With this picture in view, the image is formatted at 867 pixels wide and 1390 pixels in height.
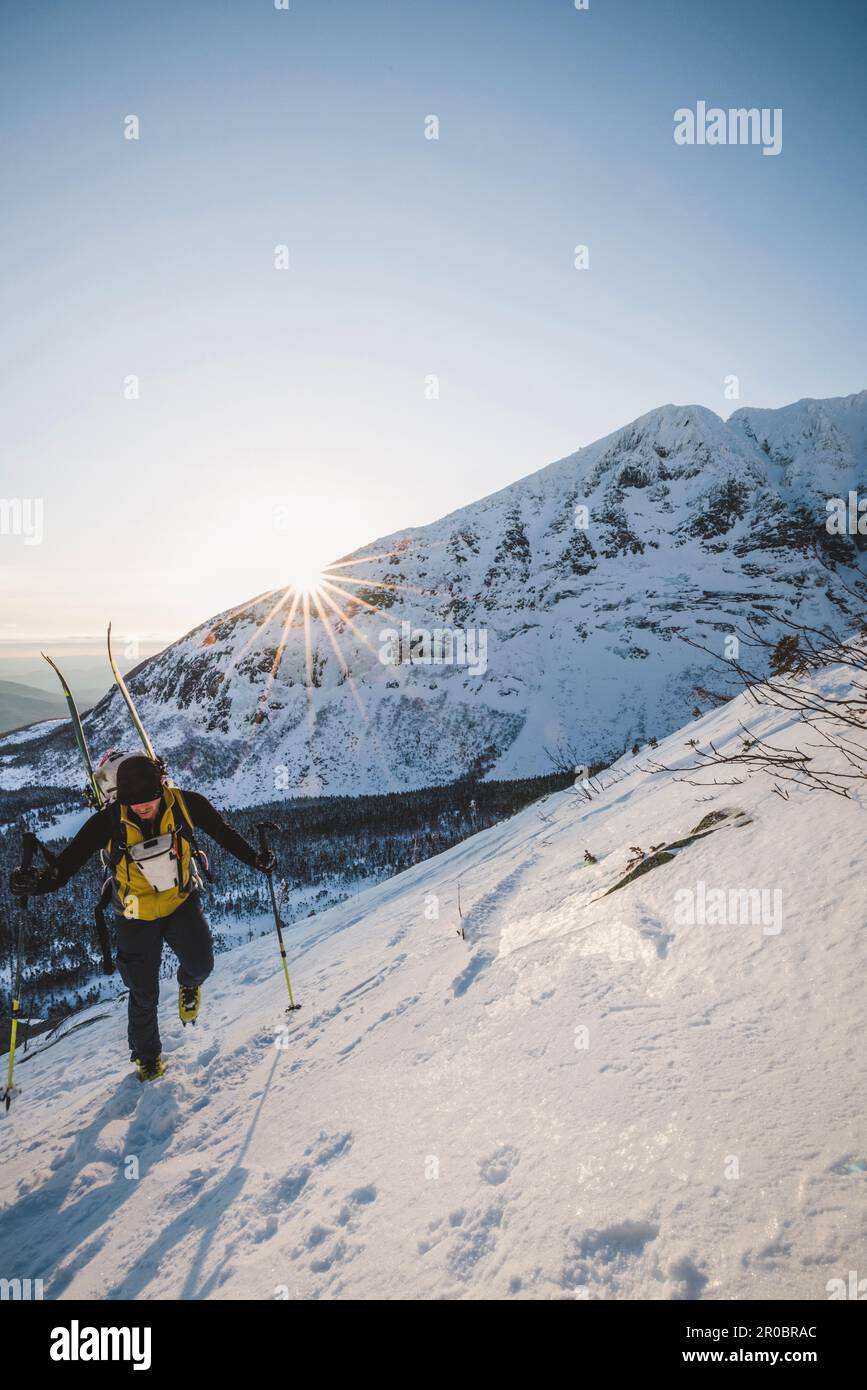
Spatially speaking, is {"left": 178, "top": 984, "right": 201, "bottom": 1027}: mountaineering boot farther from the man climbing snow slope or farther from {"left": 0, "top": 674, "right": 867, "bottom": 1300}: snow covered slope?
the man climbing snow slope

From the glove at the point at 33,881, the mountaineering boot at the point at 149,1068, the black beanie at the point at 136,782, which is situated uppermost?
the black beanie at the point at 136,782

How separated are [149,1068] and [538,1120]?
12.0 ft

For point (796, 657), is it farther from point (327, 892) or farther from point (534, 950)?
point (327, 892)

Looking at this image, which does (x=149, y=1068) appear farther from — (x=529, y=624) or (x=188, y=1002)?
(x=529, y=624)

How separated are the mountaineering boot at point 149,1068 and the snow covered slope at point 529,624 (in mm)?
45582

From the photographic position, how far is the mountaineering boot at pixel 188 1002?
16.1 feet

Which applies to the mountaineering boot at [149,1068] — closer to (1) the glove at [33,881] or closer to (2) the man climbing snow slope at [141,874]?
(2) the man climbing snow slope at [141,874]

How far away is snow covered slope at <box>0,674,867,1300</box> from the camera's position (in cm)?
160

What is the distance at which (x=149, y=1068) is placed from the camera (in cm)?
427

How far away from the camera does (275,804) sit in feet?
168

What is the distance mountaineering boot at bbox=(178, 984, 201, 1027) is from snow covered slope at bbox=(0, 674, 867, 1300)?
0.21 metres

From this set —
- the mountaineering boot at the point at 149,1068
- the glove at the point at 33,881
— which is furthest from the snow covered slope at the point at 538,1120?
the glove at the point at 33,881

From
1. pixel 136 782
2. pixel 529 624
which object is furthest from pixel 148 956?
pixel 529 624
